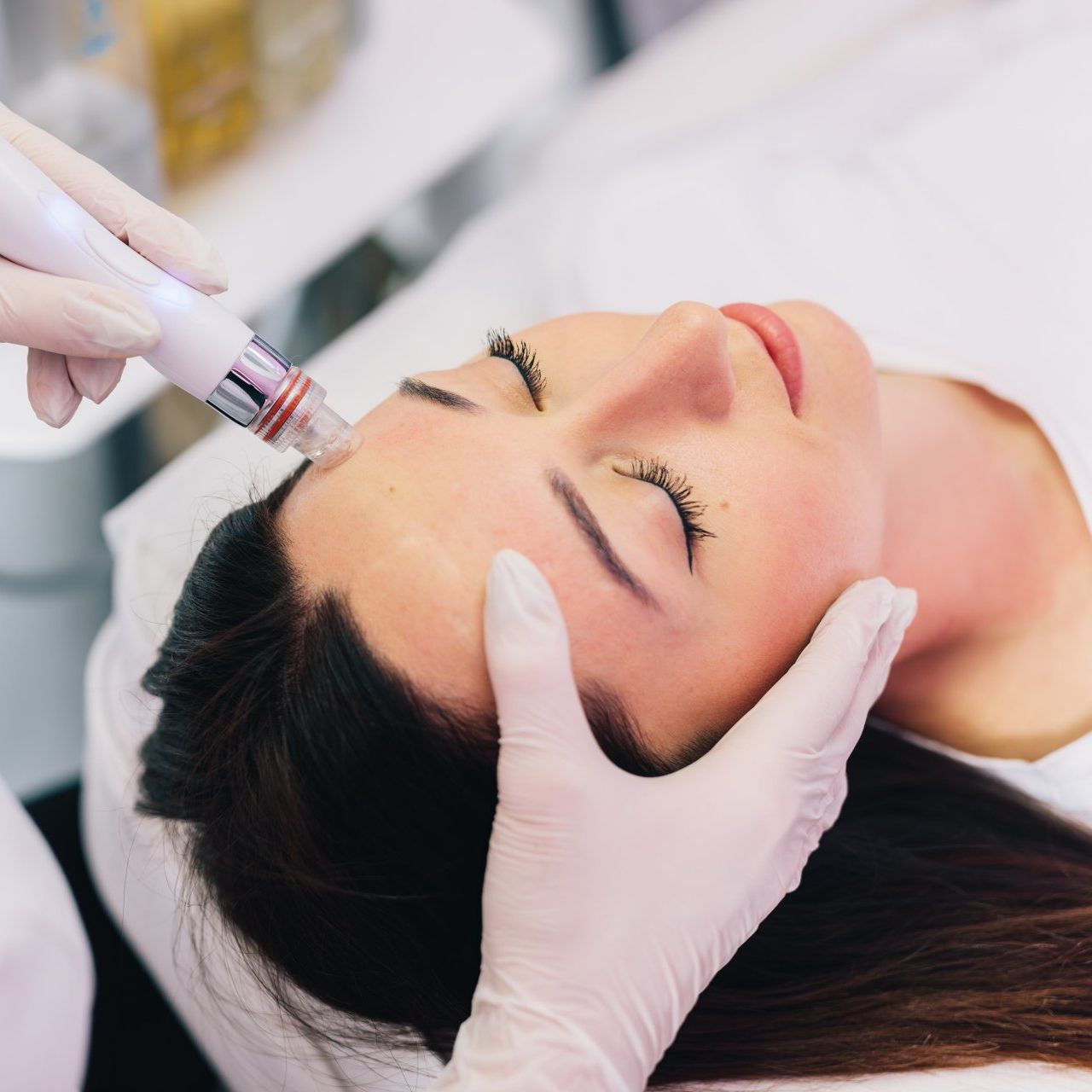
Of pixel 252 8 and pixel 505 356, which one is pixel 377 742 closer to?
pixel 505 356

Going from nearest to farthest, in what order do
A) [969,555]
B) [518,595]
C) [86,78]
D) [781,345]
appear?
[518,595] < [781,345] < [969,555] < [86,78]

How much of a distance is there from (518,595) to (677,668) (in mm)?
153

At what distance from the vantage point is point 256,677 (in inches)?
33.7

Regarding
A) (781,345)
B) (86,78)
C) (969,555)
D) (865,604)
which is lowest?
(969,555)

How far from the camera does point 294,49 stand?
1.38 meters

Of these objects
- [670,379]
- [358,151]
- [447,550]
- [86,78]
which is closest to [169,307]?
[447,550]

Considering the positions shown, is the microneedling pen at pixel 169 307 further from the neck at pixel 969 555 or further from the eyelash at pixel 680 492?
the neck at pixel 969 555

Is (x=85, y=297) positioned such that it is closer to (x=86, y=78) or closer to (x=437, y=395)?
(x=437, y=395)

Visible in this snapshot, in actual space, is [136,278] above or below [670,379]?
above

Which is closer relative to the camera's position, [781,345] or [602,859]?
[602,859]

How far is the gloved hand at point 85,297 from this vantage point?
0.77m

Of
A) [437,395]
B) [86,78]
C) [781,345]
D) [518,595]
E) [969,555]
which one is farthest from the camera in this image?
[86,78]

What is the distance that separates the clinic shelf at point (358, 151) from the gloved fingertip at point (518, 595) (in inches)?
25.7

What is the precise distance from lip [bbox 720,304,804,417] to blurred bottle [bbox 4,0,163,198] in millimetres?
715
